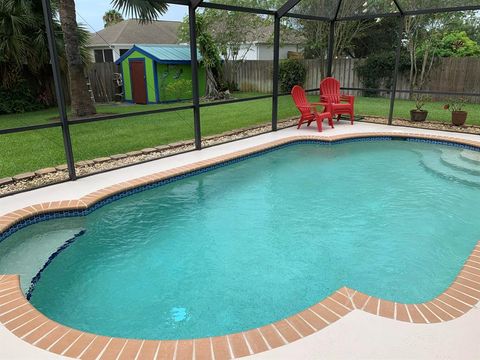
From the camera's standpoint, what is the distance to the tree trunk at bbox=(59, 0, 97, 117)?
9000 mm

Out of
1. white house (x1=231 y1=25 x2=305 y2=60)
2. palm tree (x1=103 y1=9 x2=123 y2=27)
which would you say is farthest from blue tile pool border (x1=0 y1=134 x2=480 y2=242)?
palm tree (x1=103 y1=9 x2=123 y2=27)

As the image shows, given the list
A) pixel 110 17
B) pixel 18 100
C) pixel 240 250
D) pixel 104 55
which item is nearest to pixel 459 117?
pixel 240 250

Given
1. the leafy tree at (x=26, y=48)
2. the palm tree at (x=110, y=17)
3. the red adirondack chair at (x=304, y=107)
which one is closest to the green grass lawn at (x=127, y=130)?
the leafy tree at (x=26, y=48)

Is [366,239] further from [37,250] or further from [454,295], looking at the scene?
[37,250]

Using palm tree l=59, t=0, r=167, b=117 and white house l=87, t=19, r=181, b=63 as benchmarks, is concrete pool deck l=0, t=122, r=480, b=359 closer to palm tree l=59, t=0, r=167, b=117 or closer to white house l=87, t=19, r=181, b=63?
palm tree l=59, t=0, r=167, b=117

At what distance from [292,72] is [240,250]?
513 inches

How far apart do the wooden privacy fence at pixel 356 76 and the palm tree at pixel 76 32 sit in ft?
26.8

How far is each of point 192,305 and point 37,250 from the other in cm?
169

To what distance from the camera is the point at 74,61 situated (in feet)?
30.8

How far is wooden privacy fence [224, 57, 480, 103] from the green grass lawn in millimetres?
1298

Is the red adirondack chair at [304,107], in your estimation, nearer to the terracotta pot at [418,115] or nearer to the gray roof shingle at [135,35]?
the terracotta pot at [418,115]

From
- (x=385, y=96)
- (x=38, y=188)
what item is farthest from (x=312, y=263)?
(x=385, y=96)

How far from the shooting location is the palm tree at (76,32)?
821 cm

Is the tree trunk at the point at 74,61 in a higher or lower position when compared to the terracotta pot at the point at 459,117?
higher
